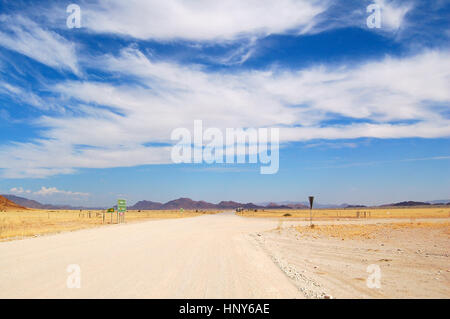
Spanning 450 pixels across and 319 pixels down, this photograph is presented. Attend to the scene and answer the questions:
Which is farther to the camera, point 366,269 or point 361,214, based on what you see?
point 361,214

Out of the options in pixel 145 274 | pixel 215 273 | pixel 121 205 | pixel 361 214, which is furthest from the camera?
pixel 361 214

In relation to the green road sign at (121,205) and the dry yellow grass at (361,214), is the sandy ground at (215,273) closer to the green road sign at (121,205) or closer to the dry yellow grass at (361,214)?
the green road sign at (121,205)

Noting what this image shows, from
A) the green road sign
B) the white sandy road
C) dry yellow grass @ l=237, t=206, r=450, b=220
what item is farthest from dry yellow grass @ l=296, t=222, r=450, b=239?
dry yellow grass @ l=237, t=206, r=450, b=220

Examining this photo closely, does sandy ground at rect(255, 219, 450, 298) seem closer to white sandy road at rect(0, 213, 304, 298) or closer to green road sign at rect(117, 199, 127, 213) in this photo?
white sandy road at rect(0, 213, 304, 298)

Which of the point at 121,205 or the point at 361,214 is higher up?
the point at 121,205

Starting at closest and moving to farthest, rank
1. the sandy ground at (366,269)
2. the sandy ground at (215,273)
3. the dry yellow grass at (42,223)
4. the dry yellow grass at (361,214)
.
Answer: the sandy ground at (215,273) → the sandy ground at (366,269) → the dry yellow grass at (42,223) → the dry yellow grass at (361,214)

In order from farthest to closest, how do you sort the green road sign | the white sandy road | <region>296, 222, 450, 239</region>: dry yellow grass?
the green road sign → <region>296, 222, 450, 239</region>: dry yellow grass → the white sandy road

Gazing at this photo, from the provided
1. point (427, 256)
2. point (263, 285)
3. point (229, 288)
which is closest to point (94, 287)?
point (229, 288)

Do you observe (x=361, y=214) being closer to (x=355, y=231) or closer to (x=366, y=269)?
(x=355, y=231)

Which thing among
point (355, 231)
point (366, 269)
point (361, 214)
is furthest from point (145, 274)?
point (361, 214)

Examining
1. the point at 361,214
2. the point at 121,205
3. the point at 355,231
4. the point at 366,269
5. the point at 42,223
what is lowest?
the point at 361,214

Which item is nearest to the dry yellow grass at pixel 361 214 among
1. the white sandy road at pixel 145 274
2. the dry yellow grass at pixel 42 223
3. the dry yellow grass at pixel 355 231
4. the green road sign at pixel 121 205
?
the dry yellow grass at pixel 355 231
